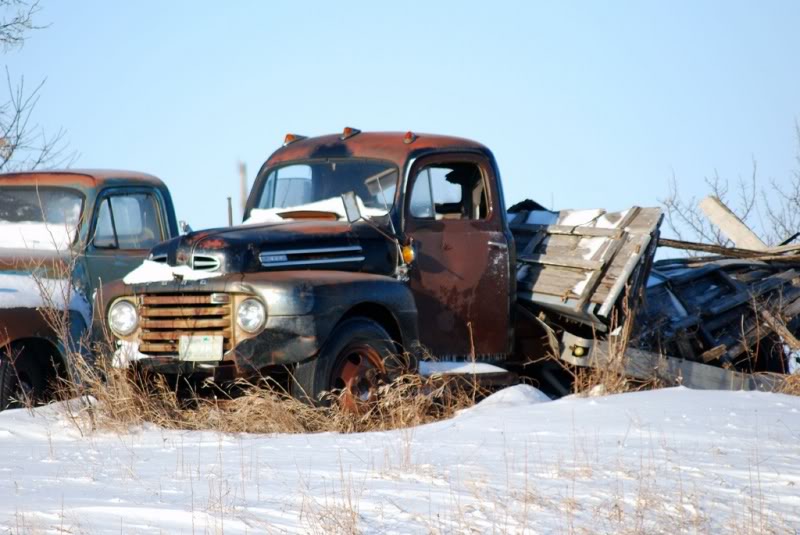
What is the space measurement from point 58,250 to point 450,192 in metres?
3.04

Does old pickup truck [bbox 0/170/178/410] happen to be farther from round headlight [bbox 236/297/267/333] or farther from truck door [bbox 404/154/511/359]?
truck door [bbox 404/154/511/359]

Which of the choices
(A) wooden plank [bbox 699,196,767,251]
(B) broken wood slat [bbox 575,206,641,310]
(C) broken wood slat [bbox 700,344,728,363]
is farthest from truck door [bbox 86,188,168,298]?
(A) wooden plank [bbox 699,196,767,251]

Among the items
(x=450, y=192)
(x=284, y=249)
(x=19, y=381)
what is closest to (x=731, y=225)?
(x=450, y=192)

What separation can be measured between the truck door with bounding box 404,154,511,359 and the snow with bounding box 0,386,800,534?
0.97 m

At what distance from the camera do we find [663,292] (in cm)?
1048

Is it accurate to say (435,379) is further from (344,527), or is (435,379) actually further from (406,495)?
(344,527)

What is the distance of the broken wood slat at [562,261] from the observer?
9.41m

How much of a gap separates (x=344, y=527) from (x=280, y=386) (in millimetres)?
2913

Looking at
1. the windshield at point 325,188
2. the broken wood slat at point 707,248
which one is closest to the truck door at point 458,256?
the windshield at point 325,188

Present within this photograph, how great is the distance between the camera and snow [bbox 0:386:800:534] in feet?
16.4

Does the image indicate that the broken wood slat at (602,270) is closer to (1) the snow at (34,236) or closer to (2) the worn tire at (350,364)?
(2) the worn tire at (350,364)

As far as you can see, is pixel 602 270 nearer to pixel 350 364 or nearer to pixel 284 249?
pixel 350 364

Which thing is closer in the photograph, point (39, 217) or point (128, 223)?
point (39, 217)

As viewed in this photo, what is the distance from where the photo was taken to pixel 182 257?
8.02 m
